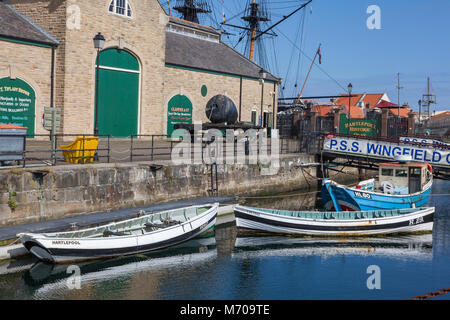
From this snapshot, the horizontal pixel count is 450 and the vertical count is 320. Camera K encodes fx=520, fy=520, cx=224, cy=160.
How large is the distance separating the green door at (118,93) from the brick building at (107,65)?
0.06 m

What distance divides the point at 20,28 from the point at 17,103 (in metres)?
4.19

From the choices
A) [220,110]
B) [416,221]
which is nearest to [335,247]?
[416,221]

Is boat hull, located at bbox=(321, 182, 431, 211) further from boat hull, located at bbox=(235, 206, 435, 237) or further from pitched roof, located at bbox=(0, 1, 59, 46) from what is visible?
pitched roof, located at bbox=(0, 1, 59, 46)

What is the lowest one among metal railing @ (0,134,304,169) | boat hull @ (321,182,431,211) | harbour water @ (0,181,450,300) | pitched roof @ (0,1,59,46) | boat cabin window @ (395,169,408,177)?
harbour water @ (0,181,450,300)

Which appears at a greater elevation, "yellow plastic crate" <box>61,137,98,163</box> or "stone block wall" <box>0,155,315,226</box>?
"yellow plastic crate" <box>61,137,98,163</box>

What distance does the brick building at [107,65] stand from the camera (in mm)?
27469

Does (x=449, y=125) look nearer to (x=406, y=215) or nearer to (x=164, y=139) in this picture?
(x=164, y=139)

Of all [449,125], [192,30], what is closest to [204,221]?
[192,30]

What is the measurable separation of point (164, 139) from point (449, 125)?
2711 inches

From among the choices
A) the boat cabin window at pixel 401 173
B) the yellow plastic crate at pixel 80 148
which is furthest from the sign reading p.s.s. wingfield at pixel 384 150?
the yellow plastic crate at pixel 80 148

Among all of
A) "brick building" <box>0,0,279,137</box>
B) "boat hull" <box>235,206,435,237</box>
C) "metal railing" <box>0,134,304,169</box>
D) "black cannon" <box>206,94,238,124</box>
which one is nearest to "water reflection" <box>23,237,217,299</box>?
"boat hull" <box>235,206,435,237</box>

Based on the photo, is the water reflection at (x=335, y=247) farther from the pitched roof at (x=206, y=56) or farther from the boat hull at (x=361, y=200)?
the pitched roof at (x=206, y=56)

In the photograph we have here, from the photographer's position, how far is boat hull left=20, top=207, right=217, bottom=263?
1411 centimetres

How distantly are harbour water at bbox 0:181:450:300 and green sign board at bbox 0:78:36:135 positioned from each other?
1317 centimetres
